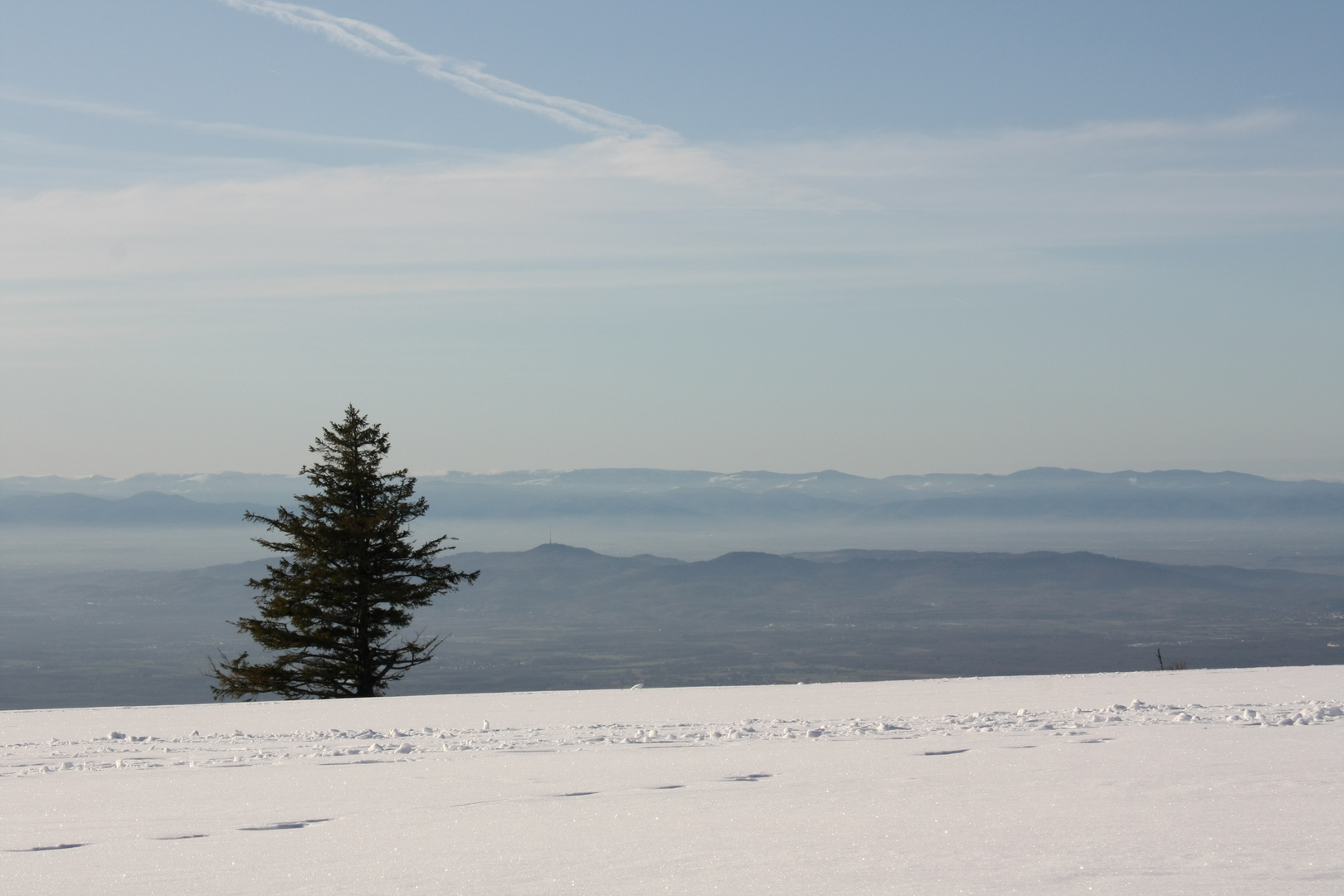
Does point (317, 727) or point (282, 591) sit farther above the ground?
point (282, 591)

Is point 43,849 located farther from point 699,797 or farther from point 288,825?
point 699,797

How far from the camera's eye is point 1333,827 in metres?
5.18

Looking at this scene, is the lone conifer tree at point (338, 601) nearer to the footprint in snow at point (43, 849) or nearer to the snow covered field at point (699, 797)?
the snow covered field at point (699, 797)

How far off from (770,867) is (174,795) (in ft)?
12.5

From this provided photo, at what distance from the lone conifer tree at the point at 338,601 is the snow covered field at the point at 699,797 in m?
14.1

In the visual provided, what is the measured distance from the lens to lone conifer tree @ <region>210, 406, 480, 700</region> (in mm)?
24328

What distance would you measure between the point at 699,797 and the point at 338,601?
772 inches

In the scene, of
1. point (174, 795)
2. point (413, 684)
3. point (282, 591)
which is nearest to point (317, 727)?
point (174, 795)

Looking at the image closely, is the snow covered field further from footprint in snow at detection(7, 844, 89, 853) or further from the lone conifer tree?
the lone conifer tree

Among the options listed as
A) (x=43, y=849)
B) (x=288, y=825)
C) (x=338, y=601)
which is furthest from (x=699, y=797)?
(x=338, y=601)

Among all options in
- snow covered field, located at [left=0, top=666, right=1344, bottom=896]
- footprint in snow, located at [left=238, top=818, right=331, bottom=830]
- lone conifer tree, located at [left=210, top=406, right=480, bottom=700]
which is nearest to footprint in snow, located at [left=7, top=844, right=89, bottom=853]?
snow covered field, located at [left=0, top=666, right=1344, bottom=896]

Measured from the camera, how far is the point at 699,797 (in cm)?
626

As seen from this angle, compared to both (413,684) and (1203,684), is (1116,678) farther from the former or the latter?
(413,684)

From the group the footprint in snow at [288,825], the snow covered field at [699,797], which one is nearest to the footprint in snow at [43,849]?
the snow covered field at [699,797]
